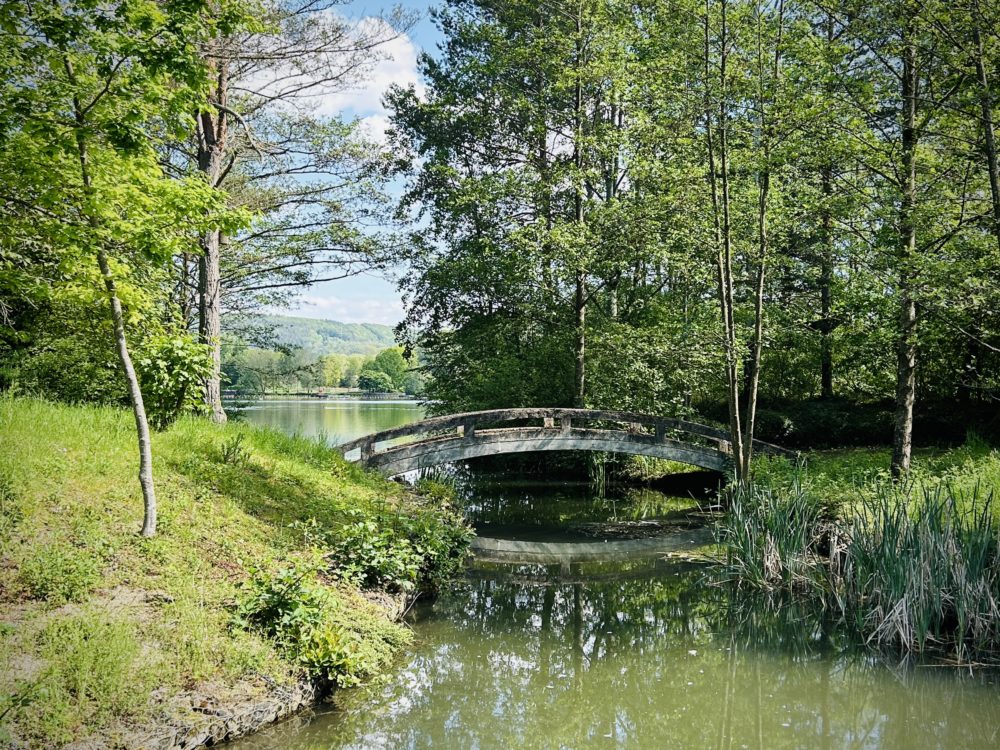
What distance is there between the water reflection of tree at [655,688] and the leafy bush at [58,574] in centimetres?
217

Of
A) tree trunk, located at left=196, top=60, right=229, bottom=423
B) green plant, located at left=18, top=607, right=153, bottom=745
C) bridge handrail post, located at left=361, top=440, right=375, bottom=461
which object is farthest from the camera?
bridge handrail post, located at left=361, top=440, right=375, bottom=461

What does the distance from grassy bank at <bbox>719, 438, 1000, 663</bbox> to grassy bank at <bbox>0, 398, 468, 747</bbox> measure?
368cm

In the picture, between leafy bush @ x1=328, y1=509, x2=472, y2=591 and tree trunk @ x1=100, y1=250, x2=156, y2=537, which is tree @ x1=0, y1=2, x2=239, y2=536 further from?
leafy bush @ x1=328, y1=509, x2=472, y2=591

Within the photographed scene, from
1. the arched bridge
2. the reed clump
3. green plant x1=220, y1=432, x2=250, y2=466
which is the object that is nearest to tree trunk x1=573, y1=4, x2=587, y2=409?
the arched bridge

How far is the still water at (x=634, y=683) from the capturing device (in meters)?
5.11

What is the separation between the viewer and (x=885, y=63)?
31.9ft

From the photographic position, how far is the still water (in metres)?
5.11

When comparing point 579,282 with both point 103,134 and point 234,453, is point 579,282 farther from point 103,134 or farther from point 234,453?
point 103,134

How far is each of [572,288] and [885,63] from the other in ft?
30.2

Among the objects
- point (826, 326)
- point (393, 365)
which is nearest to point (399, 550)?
point (826, 326)

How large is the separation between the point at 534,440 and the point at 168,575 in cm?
869

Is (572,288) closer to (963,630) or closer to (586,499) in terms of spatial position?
Answer: (586,499)

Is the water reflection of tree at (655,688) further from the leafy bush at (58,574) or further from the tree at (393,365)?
the tree at (393,365)

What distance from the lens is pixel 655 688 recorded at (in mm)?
6055
